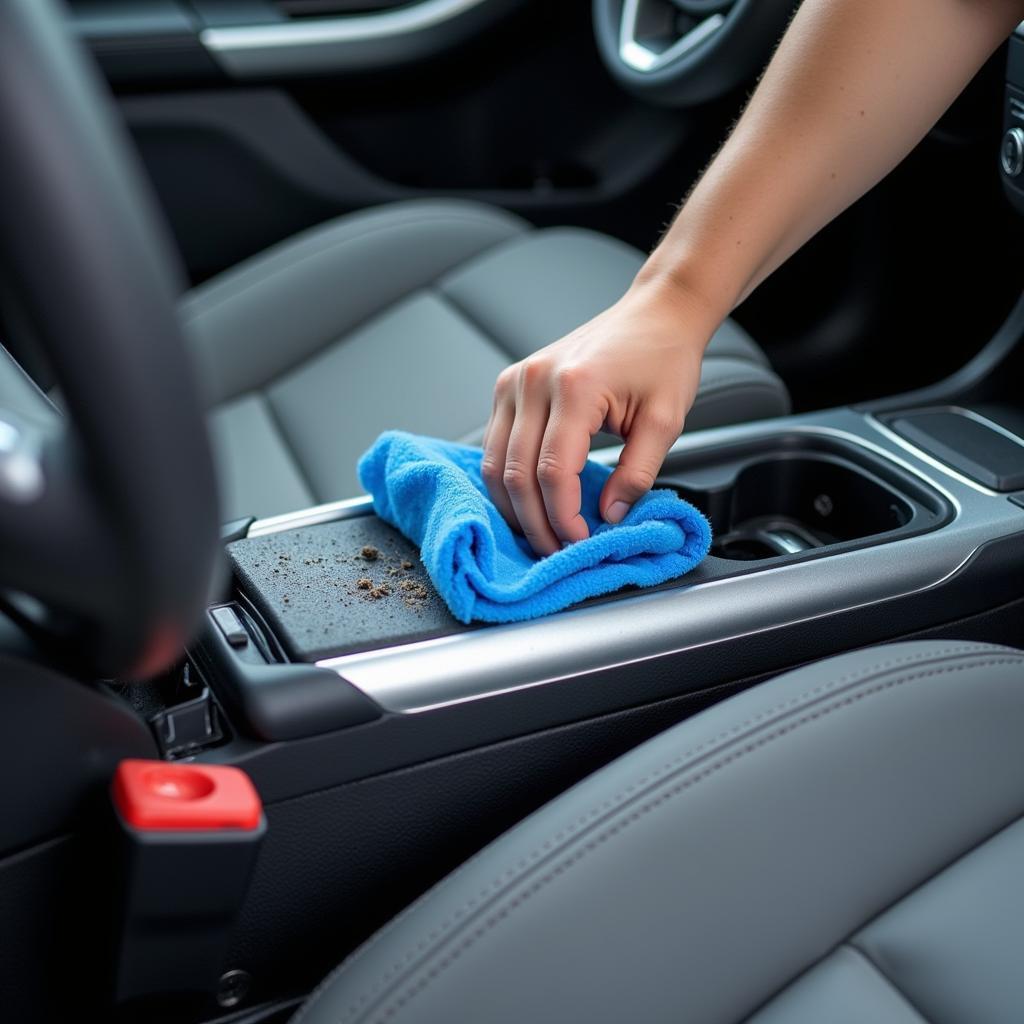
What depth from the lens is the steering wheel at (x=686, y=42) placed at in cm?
135

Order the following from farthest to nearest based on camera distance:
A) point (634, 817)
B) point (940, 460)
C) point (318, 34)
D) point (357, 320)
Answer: point (318, 34) < point (357, 320) < point (940, 460) < point (634, 817)

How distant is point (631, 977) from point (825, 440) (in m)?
0.54

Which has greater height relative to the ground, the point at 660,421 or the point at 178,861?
the point at 660,421

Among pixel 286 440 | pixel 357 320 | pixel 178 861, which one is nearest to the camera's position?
pixel 178 861

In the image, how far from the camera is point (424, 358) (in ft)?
4.13

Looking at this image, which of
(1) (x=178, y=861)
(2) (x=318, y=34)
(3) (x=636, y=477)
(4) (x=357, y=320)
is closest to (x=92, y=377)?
(1) (x=178, y=861)

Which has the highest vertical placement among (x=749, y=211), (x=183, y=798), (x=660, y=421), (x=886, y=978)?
(x=749, y=211)

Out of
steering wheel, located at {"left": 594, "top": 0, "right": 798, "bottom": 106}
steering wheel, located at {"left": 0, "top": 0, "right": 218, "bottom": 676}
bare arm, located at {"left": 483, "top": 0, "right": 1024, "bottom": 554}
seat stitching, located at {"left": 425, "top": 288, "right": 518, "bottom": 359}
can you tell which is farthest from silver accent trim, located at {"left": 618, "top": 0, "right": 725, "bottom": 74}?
steering wheel, located at {"left": 0, "top": 0, "right": 218, "bottom": 676}

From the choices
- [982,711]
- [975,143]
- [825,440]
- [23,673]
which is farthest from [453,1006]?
[975,143]

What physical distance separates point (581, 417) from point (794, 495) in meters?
0.33

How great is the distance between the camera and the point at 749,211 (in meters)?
0.91

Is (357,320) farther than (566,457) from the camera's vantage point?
Yes

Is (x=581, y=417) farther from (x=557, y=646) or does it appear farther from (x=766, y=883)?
(x=766, y=883)

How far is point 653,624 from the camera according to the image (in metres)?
0.78
